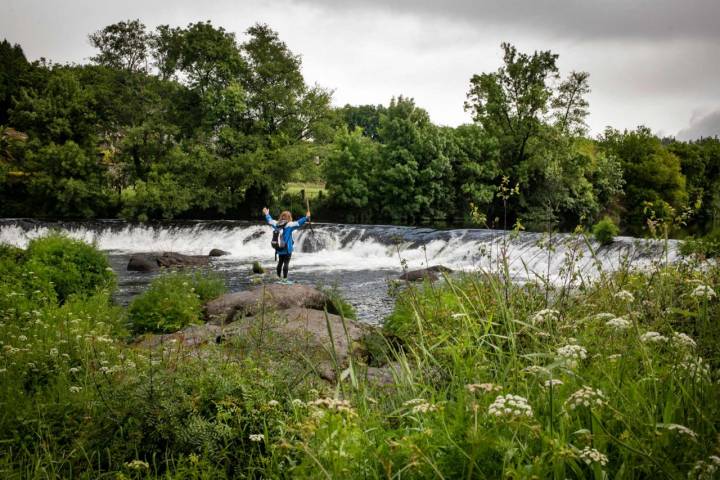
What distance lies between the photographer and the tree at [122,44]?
41469 millimetres

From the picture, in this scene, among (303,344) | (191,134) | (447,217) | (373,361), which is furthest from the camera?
(447,217)

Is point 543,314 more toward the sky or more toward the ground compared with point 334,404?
more toward the sky

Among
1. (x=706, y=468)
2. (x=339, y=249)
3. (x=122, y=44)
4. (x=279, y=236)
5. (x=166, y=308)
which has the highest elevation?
(x=122, y=44)

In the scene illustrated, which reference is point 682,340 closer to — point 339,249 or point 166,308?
point 166,308

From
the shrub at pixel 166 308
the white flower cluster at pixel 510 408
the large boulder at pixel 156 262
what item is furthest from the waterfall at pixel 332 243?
the white flower cluster at pixel 510 408

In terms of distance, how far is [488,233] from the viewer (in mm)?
21266

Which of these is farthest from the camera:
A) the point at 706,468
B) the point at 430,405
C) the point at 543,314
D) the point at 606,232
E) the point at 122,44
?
the point at 122,44

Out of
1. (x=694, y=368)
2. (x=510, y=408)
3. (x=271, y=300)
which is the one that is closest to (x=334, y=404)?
(x=510, y=408)

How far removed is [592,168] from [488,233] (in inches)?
871

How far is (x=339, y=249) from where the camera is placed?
2344cm

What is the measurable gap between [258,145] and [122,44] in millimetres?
19598

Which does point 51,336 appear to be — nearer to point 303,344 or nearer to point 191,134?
point 303,344

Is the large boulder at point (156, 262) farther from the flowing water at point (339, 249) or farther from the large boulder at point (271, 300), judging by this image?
the large boulder at point (271, 300)

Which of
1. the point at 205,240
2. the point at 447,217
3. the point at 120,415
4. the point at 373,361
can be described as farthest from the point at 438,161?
the point at 120,415
